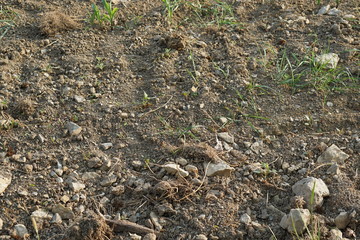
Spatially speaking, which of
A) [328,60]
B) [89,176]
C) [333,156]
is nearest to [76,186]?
[89,176]

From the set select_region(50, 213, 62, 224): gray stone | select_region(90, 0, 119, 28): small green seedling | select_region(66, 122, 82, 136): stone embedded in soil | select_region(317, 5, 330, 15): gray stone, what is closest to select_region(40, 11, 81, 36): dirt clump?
select_region(90, 0, 119, 28): small green seedling

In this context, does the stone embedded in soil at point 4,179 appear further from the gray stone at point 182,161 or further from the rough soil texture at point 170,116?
the gray stone at point 182,161

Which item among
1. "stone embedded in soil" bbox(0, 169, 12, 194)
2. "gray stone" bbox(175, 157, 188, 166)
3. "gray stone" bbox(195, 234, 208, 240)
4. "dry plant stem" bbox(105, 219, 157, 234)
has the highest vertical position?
"stone embedded in soil" bbox(0, 169, 12, 194)

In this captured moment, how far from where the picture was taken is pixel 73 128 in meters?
3.46

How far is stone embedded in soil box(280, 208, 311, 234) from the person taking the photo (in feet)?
9.12

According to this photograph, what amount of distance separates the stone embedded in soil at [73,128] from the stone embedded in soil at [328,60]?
1895 mm

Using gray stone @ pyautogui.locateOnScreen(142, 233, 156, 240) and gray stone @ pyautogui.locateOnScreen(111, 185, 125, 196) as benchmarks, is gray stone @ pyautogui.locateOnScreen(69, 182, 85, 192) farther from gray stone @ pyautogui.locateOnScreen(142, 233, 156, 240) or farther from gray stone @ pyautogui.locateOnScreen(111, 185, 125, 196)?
gray stone @ pyautogui.locateOnScreen(142, 233, 156, 240)

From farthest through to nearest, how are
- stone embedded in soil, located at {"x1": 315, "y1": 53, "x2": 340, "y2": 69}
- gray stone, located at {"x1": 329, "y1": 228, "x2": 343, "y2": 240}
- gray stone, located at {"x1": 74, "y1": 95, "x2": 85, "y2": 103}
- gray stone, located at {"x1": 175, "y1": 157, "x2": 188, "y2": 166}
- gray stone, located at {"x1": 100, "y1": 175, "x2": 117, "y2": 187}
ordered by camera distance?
stone embedded in soil, located at {"x1": 315, "y1": 53, "x2": 340, "y2": 69} < gray stone, located at {"x1": 74, "y1": 95, "x2": 85, "y2": 103} < gray stone, located at {"x1": 175, "y1": 157, "x2": 188, "y2": 166} < gray stone, located at {"x1": 100, "y1": 175, "x2": 117, "y2": 187} < gray stone, located at {"x1": 329, "y1": 228, "x2": 343, "y2": 240}

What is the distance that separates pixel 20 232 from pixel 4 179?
0.39m

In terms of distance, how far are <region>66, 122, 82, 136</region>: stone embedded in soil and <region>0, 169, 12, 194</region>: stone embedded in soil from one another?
513 mm

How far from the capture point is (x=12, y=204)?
2961 millimetres

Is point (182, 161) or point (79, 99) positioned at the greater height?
point (79, 99)

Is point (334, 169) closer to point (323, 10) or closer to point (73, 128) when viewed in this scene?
point (73, 128)

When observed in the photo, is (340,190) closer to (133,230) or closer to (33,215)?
(133,230)
